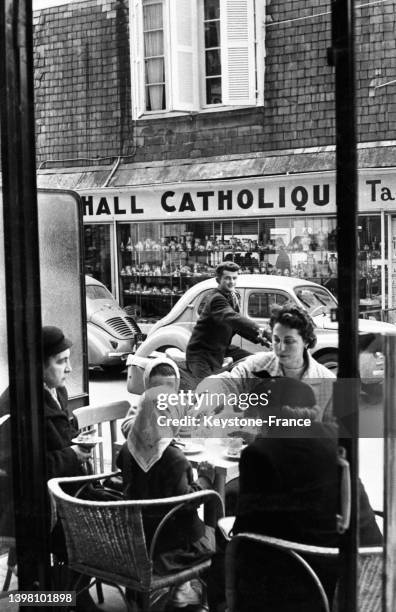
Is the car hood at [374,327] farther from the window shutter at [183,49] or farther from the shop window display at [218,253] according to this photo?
the window shutter at [183,49]

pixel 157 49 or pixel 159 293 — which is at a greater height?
pixel 157 49

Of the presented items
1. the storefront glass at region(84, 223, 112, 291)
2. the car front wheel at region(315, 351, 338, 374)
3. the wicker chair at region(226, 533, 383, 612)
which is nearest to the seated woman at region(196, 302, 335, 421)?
the car front wheel at region(315, 351, 338, 374)

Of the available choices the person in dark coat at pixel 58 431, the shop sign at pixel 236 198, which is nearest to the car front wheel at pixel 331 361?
the shop sign at pixel 236 198

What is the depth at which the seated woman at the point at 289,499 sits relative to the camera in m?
2.84

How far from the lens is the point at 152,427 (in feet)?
10.3

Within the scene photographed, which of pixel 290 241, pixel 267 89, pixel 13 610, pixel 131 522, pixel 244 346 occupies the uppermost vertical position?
pixel 267 89

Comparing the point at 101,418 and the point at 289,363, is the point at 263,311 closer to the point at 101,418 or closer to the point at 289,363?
the point at 289,363

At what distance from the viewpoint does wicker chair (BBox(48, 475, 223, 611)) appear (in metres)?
3.05

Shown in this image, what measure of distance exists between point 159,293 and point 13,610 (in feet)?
4.26

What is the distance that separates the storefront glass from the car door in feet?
1.91

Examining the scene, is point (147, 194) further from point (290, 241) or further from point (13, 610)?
point (13, 610)

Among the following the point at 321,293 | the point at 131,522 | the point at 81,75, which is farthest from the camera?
the point at 81,75

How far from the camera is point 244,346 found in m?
2.99

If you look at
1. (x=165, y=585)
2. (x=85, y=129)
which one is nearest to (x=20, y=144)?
(x=85, y=129)
